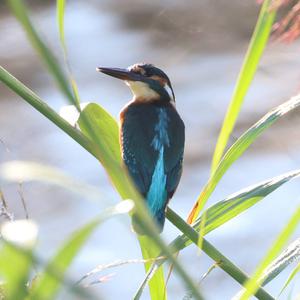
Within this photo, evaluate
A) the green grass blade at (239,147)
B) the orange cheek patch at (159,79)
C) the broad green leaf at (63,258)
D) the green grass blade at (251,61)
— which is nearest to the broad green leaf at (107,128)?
the green grass blade at (239,147)

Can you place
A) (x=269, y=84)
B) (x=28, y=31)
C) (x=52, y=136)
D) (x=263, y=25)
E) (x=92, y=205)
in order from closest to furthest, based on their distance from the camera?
(x=28, y=31), (x=263, y=25), (x=92, y=205), (x=52, y=136), (x=269, y=84)

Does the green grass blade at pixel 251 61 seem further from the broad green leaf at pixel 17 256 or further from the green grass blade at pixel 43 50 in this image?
the broad green leaf at pixel 17 256

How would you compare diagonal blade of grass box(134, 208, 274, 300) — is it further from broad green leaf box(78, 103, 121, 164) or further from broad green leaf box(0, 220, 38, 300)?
broad green leaf box(0, 220, 38, 300)

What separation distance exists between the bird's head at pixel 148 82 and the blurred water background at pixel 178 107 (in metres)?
0.84

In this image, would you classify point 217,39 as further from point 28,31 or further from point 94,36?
point 28,31

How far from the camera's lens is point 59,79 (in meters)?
0.79

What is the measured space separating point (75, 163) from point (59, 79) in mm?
3943

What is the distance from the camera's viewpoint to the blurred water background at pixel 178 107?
4047 millimetres

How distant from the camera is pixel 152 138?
2.15 m

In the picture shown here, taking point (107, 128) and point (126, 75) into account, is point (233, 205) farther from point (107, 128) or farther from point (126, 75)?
point (126, 75)

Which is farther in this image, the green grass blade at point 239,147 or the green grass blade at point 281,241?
the green grass blade at point 239,147

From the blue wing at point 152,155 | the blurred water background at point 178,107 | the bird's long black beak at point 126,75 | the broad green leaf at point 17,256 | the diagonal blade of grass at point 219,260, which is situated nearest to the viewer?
the broad green leaf at point 17,256

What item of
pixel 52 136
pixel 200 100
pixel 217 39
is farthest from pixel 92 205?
pixel 217 39

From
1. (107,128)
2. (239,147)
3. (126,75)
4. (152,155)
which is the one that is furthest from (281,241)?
(126,75)
